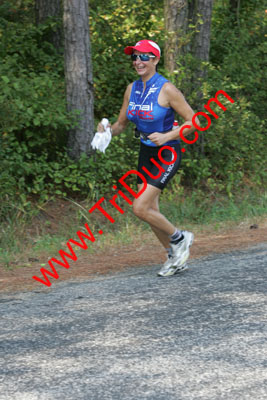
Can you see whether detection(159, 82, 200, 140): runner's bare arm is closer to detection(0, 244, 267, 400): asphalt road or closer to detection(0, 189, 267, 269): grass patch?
detection(0, 244, 267, 400): asphalt road

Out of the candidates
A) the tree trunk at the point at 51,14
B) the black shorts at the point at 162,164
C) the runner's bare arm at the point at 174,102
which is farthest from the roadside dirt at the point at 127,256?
the tree trunk at the point at 51,14

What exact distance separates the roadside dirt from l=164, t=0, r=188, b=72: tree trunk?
3.93m

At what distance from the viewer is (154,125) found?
255 inches

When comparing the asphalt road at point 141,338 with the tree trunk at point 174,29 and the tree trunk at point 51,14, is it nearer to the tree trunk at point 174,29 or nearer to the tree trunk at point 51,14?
the tree trunk at point 174,29

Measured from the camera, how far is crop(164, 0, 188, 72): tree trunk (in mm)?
12047

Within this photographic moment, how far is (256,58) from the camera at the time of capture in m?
14.7

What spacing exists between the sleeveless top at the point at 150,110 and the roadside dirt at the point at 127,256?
1.70m

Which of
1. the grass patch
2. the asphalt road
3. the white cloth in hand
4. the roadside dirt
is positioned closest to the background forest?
the grass patch

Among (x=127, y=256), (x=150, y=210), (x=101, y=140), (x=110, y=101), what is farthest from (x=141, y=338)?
(x=110, y=101)

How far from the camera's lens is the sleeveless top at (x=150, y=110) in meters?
6.42

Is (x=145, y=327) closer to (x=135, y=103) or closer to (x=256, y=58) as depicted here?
(x=135, y=103)

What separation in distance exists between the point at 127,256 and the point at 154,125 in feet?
7.21

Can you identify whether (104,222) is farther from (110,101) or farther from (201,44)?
(201,44)

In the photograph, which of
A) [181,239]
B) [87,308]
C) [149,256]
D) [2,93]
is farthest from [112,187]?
[87,308]
